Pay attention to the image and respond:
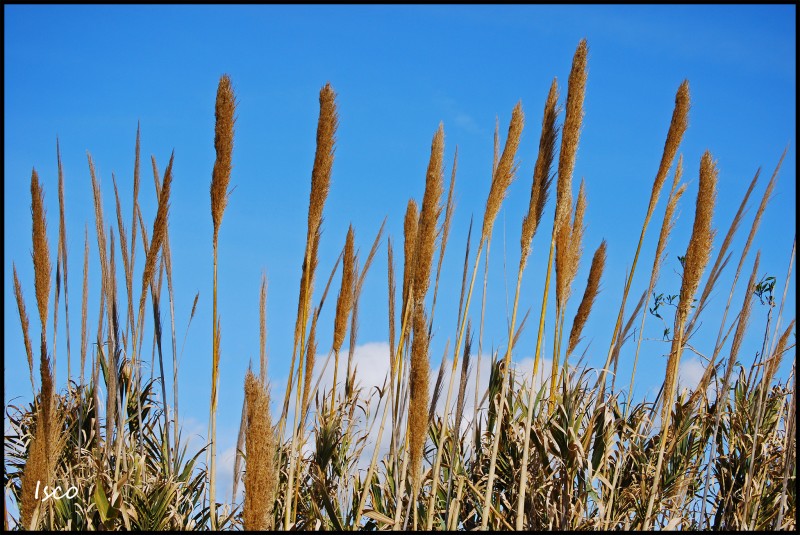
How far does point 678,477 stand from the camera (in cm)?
384

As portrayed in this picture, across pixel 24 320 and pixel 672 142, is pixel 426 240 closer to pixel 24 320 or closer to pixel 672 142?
pixel 672 142

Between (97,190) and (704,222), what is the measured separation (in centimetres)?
298

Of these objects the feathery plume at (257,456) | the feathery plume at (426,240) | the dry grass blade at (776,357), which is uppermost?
the feathery plume at (426,240)

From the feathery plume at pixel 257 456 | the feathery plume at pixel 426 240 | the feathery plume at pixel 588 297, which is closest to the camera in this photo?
the feathery plume at pixel 257 456

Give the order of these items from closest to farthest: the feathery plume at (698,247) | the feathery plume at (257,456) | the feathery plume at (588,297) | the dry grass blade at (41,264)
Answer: the feathery plume at (257,456) < the feathery plume at (698,247) < the feathery plume at (588,297) < the dry grass blade at (41,264)

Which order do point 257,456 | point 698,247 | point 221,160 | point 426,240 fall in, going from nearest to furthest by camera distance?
1. point 257,456
2. point 426,240
3. point 221,160
4. point 698,247

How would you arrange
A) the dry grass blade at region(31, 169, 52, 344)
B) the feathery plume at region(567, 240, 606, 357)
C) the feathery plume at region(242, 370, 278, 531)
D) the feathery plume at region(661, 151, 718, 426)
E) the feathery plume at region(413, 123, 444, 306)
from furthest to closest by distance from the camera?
the dry grass blade at region(31, 169, 52, 344) < the feathery plume at region(567, 240, 606, 357) < the feathery plume at region(661, 151, 718, 426) < the feathery plume at region(413, 123, 444, 306) < the feathery plume at region(242, 370, 278, 531)

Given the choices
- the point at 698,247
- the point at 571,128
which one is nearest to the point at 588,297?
the point at 698,247

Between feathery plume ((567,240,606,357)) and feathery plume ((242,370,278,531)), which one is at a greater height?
feathery plume ((567,240,606,357))

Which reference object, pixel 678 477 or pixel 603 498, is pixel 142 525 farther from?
pixel 678 477

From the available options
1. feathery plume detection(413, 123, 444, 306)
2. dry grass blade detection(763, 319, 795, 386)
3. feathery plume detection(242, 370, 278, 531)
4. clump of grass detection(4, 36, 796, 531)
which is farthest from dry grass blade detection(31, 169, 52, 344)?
dry grass blade detection(763, 319, 795, 386)

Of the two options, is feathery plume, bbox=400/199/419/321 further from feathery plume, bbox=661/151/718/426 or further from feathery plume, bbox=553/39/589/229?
feathery plume, bbox=661/151/718/426

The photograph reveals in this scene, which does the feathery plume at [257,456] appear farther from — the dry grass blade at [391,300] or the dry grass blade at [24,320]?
the dry grass blade at [24,320]

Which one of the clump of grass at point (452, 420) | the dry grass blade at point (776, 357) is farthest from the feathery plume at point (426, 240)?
the dry grass blade at point (776, 357)
